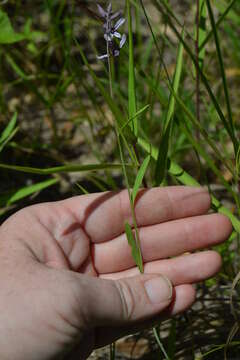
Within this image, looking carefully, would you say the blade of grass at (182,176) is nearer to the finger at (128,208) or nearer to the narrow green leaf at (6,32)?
the finger at (128,208)

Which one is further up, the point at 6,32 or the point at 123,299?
the point at 6,32

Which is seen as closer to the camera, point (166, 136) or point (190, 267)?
point (166, 136)

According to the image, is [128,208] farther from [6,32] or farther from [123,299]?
[6,32]

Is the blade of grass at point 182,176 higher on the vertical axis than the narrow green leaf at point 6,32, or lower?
lower

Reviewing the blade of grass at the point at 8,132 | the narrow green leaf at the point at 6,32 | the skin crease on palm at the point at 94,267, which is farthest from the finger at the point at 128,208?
the narrow green leaf at the point at 6,32

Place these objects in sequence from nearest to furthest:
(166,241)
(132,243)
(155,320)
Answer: (132,243)
(155,320)
(166,241)

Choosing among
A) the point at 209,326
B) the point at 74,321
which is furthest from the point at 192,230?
the point at 74,321

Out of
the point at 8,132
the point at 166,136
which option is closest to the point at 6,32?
the point at 8,132
